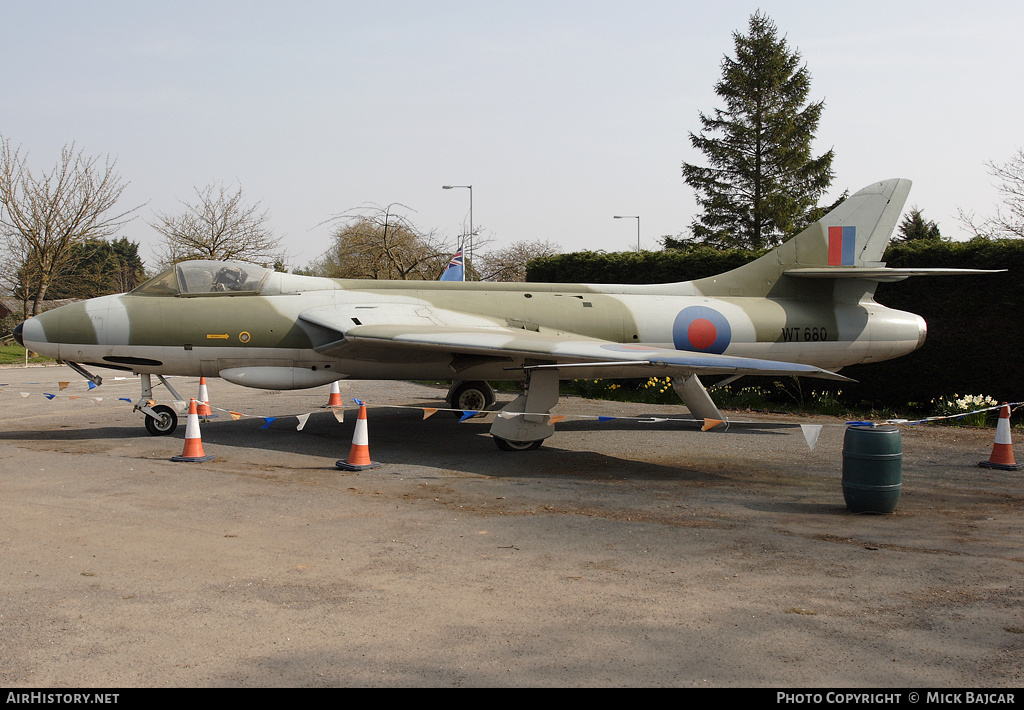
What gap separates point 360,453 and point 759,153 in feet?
108

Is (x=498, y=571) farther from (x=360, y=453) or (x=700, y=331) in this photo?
(x=700, y=331)

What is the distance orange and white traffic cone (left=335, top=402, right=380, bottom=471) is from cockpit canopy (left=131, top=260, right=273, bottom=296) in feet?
12.0

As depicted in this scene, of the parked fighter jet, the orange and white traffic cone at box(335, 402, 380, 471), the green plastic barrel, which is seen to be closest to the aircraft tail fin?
the parked fighter jet

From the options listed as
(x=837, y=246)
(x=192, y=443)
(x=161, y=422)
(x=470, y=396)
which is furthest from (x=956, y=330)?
(x=161, y=422)

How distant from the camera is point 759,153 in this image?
36.9 m

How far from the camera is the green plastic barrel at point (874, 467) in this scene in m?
7.26

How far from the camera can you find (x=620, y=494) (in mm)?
8367

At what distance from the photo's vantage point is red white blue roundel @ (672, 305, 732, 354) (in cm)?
1250

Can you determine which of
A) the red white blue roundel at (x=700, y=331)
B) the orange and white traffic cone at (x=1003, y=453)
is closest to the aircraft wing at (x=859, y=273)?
the red white blue roundel at (x=700, y=331)

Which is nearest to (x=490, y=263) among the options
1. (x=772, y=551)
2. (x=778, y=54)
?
(x=778, y=54)

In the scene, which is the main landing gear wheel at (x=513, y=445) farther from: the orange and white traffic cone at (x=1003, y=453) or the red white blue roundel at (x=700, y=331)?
the orange and white traffic cone at (x=1003, y=453)

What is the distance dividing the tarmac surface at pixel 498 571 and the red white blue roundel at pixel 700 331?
2362 mm
